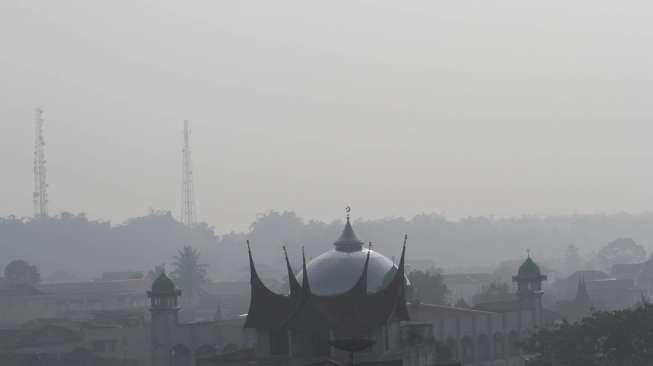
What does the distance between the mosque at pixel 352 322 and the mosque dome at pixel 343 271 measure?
0.14 feet

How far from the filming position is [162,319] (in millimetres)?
78500

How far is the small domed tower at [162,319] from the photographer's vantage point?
7819 centimetres

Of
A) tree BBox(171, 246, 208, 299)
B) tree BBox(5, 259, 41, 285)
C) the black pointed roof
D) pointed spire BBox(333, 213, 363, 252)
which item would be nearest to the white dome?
pointed spire BBox(333, 213, 363, 252)

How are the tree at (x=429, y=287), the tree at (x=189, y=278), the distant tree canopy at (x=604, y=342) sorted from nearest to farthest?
the distant tree canopy at (x=604, y=342) → the tree at (x=429, y=287) → the tree at (x=189, y=278)

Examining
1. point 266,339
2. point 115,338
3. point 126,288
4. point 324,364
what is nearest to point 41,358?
point 115,338

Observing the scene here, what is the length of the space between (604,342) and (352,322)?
11475 millimetres

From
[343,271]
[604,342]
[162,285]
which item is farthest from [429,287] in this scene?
[604,342]

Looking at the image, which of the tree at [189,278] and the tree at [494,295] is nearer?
the tree at [494,295]

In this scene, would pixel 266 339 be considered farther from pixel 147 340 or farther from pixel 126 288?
pixel 126 288

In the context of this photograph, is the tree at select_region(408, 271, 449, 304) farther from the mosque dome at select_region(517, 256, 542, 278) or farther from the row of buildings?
the mosque dome at select_region(517, 256, 542, 278)

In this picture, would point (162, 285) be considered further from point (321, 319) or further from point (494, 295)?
point (494, 295)

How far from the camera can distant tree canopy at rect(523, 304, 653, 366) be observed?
6072 centimetres

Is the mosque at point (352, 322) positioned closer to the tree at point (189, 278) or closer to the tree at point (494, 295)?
the tree at point (494, 295)

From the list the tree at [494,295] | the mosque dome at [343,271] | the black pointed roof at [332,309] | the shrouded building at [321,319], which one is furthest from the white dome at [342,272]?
the tree at [494,295]
